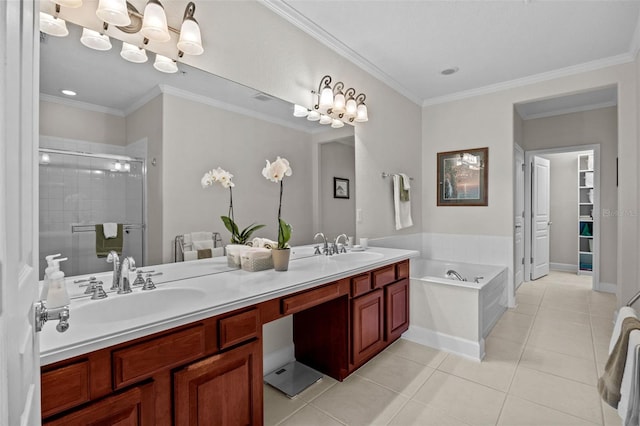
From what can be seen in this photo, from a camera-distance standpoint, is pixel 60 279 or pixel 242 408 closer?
pixel 60 279

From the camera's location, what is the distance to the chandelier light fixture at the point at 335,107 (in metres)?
2.59

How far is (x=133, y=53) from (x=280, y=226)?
1.20 m

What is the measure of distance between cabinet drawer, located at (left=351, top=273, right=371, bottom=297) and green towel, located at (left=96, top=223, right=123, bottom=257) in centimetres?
138

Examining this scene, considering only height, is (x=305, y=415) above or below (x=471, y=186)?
below

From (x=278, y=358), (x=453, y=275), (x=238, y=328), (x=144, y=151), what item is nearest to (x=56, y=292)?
(x=238, y=328)

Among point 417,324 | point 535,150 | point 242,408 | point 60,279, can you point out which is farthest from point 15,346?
point 535,150

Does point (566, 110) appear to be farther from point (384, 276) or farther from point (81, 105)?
point (81, 105)

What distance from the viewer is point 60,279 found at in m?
1.09

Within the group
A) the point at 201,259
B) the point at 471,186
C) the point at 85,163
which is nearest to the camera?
the point at 85,163

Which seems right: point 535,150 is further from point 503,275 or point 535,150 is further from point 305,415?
point 305,415

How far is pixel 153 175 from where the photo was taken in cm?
162

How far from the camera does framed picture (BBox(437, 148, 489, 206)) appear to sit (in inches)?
154

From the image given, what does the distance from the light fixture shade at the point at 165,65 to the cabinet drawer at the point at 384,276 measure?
1847mm

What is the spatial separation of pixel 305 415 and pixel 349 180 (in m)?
1.91
